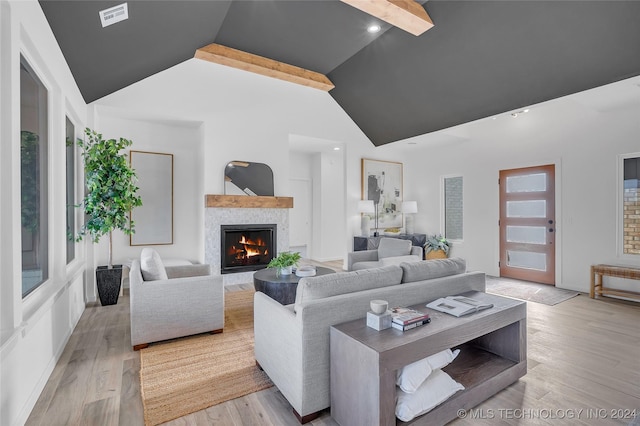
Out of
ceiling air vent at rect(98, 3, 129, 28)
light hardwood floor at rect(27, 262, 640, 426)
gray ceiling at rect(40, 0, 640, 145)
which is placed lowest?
light hardwood floor at rect(27, 262, 640, 426)

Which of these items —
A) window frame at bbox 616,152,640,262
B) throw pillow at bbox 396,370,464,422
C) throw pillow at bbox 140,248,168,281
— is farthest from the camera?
window frame at bbox 616,152,640,262

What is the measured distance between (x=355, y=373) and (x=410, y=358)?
0.95ft

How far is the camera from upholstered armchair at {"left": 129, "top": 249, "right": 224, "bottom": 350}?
2.72m

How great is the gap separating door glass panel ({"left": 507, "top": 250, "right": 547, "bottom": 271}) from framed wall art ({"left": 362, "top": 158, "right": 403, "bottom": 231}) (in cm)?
232

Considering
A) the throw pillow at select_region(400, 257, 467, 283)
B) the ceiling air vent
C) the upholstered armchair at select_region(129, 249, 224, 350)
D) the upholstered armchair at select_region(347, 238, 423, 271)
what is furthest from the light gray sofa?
the ceiling air vent

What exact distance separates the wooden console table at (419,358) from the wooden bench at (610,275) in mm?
3014

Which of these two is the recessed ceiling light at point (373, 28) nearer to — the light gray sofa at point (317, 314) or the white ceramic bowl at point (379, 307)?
the light gray sofa at point (317, 314)

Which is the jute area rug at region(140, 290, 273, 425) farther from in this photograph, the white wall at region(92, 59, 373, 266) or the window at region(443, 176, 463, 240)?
the window at region(443, 176, 463, 240)

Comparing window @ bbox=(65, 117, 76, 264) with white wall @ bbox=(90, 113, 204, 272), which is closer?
window @ bbox=(65, 117, 76, 264)

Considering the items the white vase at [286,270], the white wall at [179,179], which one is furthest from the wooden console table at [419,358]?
the white wall at [179,179]

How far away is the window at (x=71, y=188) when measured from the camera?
3.38m

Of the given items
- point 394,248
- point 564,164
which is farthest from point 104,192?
point 564,164

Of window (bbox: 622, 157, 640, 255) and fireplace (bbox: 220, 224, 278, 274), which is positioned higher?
window (bbox: 622, 157, 640, 255)

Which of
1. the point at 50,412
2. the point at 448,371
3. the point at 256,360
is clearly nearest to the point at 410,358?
the point at 448,371
